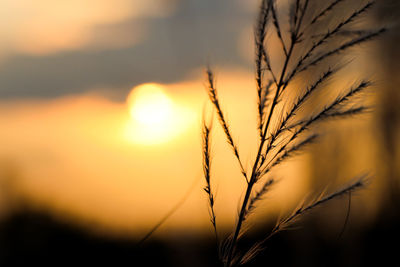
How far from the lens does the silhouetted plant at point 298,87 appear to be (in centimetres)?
101

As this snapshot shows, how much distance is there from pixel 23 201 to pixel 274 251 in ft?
7.32

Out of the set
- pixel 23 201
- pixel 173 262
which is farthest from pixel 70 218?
pixel 173 262

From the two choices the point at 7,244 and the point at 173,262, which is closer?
the point at 173,262

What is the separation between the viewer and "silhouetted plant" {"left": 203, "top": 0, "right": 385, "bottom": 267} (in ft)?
3.30

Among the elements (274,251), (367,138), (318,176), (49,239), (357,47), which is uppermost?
(357,47)

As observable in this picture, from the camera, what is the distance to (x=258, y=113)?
3.45 ft

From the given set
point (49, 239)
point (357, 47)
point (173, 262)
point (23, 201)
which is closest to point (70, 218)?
point (49, 239)

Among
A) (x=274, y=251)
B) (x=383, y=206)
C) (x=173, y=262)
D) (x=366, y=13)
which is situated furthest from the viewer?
(x=274, y=251)

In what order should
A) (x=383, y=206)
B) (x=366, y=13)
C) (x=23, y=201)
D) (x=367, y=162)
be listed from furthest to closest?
1. (x=23, y=201)
2. (x=383, y=206)
3. (x=367, y=162)
4. (x=366, y=13)

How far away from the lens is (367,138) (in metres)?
3.21

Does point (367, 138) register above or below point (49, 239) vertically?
above

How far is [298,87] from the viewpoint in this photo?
109 cm

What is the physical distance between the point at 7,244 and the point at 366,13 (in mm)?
2942

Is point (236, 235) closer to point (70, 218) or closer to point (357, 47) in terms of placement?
point (357, 47)
